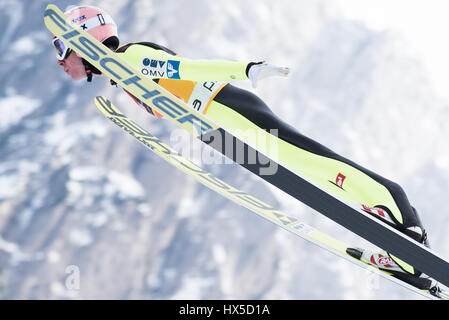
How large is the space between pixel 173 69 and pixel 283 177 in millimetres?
1440

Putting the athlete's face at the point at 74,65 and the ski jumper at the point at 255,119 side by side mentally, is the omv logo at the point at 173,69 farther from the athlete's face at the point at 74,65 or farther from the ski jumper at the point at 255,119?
the athlete's face at the point at 74,65

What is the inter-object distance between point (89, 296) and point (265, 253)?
81.9 ft

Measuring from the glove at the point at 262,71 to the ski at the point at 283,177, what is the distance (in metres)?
0.56

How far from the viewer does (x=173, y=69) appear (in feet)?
15.1

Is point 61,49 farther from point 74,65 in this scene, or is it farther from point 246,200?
point 246,200

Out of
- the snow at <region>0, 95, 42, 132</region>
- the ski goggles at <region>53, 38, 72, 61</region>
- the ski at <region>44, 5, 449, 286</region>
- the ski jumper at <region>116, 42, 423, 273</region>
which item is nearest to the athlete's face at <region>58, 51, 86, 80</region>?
the ski goggles at <region>53, 38, 72, 61</region>

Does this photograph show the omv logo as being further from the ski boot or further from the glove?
the ski boot

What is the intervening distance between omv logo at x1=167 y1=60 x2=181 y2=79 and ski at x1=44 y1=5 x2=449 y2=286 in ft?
0.92

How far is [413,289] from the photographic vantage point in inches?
177

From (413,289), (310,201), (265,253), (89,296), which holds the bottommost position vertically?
(413,289)

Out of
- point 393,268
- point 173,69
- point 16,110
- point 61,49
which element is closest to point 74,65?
point 61,49

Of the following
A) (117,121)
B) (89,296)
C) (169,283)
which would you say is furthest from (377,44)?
(117,121)

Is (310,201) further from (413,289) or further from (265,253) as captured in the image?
(265,253)

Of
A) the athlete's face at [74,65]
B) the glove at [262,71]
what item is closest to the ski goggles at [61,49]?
the athlete's face at [74,65]
